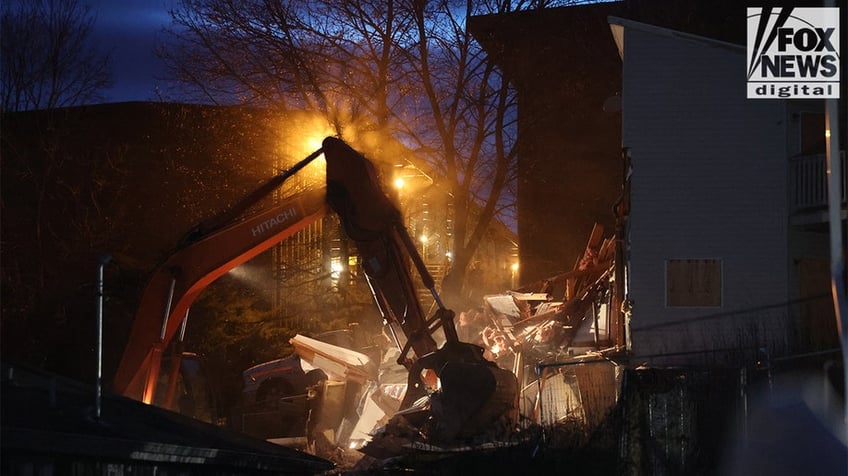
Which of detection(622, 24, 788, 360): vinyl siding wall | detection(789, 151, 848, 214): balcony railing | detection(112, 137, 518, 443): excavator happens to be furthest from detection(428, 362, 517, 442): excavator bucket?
detection(789, 151, 848, 214): balcony railing

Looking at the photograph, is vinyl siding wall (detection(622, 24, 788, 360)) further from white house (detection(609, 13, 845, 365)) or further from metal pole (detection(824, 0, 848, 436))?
metal pole (detection(824, 0, 848, 436))

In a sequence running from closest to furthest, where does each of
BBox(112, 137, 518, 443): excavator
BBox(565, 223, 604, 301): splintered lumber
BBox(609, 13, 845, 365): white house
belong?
BBox(112, 137, 518, 443): excavator
BBox(609, 13, 845, 365): white house
BBox(565, 223, 604, 301): splintered lumber

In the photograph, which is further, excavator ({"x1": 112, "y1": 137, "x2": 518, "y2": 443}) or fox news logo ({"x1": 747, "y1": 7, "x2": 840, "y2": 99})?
fox news logo ({"x1": 747, "y1": 7, "x2": 840, "y2": 99})

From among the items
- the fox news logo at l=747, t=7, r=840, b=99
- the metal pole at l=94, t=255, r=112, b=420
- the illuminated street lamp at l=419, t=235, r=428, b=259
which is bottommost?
the metal pole at l=94, t=255, r=112, b=420

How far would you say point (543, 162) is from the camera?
28922 millimetres

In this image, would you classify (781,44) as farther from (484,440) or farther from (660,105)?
(484,440)

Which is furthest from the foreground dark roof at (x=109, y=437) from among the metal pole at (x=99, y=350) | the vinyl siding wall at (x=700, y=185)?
the vinyl siding wall at (x=700, y=185)

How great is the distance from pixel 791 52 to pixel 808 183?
3.66 metres

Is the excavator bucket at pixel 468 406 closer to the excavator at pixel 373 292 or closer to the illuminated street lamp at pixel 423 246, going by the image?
the excavator at pixel 373 292

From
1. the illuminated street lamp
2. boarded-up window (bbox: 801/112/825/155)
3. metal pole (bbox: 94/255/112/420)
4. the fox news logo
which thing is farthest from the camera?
the illuminated street lamp

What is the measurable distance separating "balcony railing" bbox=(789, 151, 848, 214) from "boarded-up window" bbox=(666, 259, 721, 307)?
1964 mm

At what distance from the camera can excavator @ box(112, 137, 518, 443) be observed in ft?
39.3

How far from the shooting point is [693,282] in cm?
1831

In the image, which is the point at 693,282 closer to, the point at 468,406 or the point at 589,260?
the point at 589,260
